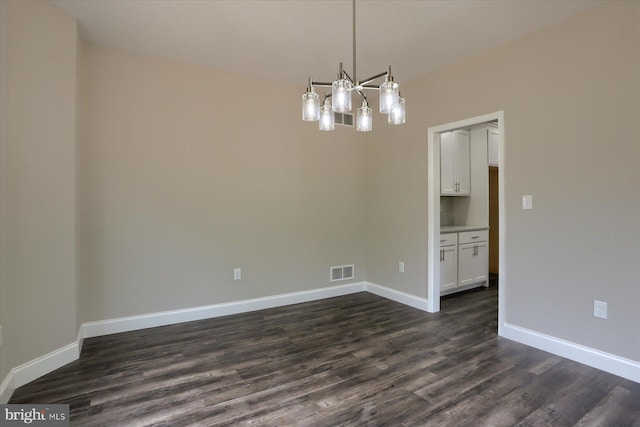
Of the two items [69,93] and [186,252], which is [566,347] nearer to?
→ [186,252]

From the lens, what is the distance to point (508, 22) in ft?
8.51

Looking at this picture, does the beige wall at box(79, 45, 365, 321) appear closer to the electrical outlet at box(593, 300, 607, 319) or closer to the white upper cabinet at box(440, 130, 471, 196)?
the white upper cabinet at box(440, 130, 471, 196)

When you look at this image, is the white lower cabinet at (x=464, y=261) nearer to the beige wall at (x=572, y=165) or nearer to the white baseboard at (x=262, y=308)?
the white baseboard at (x=262, y=308)

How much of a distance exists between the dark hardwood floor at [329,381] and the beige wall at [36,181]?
0.38 meters

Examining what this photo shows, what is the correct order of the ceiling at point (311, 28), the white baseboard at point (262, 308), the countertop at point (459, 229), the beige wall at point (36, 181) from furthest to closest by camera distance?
the countertop at point (459, 229) < the ceiling at point (311, 28) < the white baseboard at point (262, 308) < the beige wall at point (36, 181)

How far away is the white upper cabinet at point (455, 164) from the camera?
4.49 metres

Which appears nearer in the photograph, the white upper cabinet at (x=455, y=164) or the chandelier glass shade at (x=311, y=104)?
the chandelier glass shade at (x=311, y=104)

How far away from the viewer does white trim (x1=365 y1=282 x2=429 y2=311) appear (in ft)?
12.4

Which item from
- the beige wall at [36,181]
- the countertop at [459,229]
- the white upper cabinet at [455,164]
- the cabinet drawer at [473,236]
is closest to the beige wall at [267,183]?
the beige wall at [36,181]

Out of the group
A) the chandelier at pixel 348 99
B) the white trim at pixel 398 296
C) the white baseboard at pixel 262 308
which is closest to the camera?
the chandelier at pixel 348 99

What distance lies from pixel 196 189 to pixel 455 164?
3558 millimetres

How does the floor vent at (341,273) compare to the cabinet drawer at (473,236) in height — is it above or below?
below

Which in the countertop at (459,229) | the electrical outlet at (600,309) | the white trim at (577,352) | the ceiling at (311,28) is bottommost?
the white trim at (577,352)

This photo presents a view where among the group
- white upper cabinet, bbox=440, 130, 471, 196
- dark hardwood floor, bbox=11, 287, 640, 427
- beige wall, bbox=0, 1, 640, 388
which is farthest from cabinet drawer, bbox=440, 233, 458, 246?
dark hardwood floor, bbox=11, 287, 640, 427
